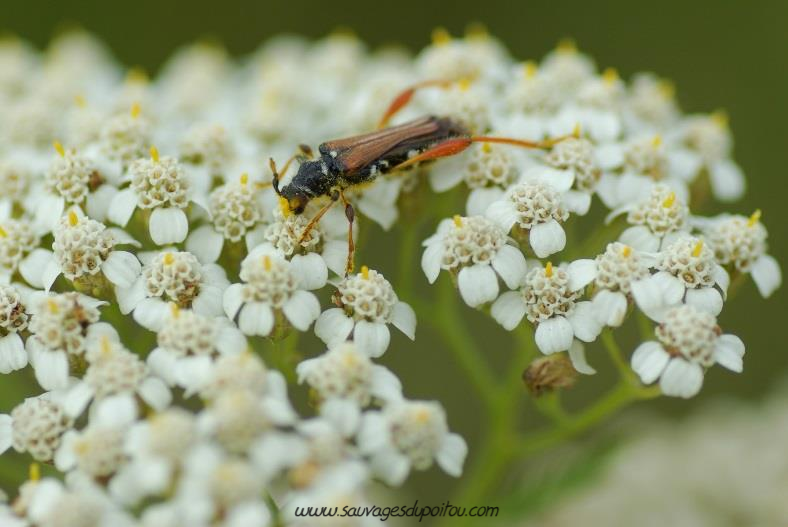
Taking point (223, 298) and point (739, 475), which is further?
point (739, 475)

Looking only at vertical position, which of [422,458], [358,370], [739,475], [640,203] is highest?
[640,203]

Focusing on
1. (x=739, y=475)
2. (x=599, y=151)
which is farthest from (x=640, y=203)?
(x=739, y=475)

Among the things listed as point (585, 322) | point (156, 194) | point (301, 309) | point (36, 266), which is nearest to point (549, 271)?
point (585, 322)

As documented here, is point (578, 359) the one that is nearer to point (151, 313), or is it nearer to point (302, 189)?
point (302, 189)

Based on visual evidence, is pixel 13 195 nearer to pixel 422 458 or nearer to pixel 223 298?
pixel 223 298

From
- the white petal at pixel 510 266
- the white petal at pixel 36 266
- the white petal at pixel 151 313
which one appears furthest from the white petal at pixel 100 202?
the white petal at pixel 510 266

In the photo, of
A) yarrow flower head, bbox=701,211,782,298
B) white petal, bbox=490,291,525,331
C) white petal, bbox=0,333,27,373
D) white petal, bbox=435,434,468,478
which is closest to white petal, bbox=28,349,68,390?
white petal, bbox=0,333,27,373
